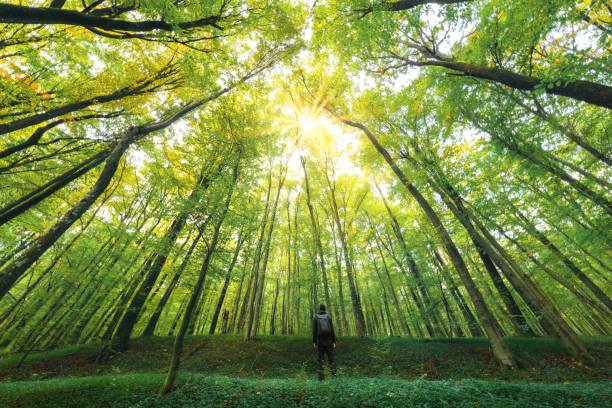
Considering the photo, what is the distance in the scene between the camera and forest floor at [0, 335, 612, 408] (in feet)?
12.6

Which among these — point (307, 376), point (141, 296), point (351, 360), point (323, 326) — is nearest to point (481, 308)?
point (351, 360)

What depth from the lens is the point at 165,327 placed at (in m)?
21.9

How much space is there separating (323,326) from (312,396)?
231cm

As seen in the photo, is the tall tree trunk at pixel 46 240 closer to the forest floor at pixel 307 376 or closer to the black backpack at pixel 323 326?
the forest floor at pixel 307 376

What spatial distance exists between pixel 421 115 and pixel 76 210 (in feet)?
38.5

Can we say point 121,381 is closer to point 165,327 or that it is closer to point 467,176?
point 467,176

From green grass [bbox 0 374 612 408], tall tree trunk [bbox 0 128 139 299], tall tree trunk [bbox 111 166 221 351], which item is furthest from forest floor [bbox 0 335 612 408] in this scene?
tall tree trunk [bbox 0 128 139 299]

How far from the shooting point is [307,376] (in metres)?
7.04

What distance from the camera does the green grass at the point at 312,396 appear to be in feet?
11.8

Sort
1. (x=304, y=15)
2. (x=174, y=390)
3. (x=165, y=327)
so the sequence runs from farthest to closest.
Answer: (x=165, y=327) → (x=304, y=15) → (x=174, y=390)

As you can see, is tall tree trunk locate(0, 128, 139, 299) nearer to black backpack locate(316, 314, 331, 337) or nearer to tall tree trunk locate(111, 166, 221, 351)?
tall tree trunk locate(111, 166, 221, 351)

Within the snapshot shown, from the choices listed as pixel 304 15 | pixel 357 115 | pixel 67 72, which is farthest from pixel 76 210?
pixel 357 115

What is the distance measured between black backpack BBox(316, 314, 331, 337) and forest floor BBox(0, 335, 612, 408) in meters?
1.10

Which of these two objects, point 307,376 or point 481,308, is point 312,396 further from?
point 481,308
